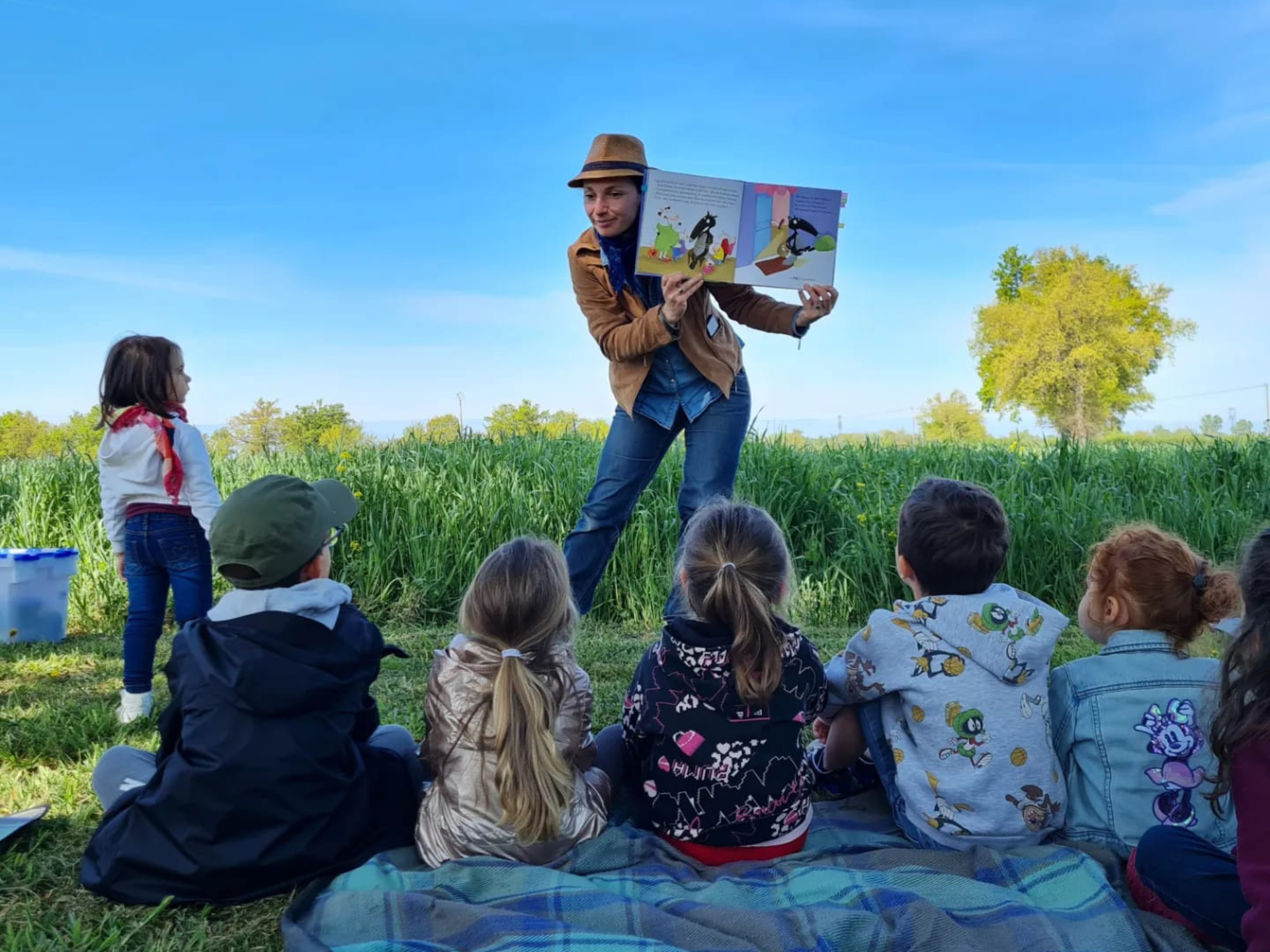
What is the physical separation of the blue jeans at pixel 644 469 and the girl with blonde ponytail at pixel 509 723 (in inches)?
50.0

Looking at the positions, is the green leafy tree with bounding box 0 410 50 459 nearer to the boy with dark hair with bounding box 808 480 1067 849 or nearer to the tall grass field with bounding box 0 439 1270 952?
the tall grass field with bounding box 0 439 1270 952

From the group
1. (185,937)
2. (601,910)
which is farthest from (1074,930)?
(185,937)

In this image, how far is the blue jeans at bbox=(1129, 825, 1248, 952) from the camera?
1.75 meters

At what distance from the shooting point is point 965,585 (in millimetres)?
2252

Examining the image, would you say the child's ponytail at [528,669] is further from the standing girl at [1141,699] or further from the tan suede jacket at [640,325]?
the tan suede jacket at [640,325]

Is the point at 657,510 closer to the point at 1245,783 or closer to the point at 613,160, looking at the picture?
the point at 613,160

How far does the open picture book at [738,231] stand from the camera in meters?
3.15

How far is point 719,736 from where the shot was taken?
211cm

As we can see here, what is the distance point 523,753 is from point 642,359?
1789mm

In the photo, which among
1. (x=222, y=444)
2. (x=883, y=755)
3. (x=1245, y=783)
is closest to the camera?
(x=1245, y=783)

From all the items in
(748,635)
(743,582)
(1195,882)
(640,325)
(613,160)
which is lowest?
(1195,882)

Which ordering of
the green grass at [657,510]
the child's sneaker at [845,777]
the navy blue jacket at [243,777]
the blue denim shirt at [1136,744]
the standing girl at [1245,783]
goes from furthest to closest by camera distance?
the green grass at [657,510] → the child's sneaker at [845,777] → the blue denim shirt at [1136,744] → the navy blue jacket at [243,777] → the standing girl at [1245,783]

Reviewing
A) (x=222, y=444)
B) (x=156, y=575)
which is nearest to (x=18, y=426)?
(x=222, y=444)

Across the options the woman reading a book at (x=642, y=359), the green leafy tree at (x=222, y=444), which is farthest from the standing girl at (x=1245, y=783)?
the green leafy tree at (x=222, y=444)
